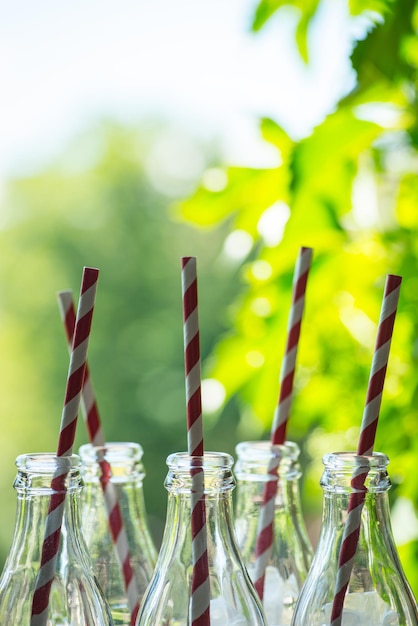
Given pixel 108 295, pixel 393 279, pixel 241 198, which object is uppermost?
pixel 108 295

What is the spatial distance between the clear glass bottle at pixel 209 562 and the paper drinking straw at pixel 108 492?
0.08m

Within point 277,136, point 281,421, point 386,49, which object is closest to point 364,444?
point 281,421

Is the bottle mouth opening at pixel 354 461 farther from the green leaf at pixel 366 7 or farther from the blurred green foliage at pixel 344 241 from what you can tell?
the green leaf at pixel 366 7

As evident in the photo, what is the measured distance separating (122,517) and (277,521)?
104 millimetres

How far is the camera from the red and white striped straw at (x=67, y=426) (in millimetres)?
477

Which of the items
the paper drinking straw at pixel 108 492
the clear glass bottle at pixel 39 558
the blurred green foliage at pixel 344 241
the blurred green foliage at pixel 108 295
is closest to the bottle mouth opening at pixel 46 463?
the clear glass bottle at pixel 39 558

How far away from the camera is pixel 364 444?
0.49 meters

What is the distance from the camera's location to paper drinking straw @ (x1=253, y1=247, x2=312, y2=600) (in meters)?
0.58

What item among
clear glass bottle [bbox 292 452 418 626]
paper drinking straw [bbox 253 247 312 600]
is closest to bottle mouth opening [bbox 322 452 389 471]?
clear glass bottle [bbox 292 452 418 626]

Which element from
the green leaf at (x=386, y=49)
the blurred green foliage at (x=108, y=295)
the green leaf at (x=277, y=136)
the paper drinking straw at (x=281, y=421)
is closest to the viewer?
the paper drinking straw at (x=281, y=421)

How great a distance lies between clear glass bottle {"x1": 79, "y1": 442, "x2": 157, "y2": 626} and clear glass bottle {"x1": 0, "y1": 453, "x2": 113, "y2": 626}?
3.4 inches

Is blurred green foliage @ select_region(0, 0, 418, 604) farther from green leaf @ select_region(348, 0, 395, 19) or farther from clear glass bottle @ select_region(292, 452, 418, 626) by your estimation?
clear glass bottle @ select_region(292, 452, 418, 626)

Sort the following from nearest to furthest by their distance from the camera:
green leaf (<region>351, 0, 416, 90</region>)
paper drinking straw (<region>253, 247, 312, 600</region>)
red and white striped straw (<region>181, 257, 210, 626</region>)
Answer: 1. red and white striped straw (<region>181, 257, 210, 626</region>)
2. paper drinking straw (<region>253, 247, 312, 600</region>)
3. green leaf (<region>351, 0, 416, 90</region>)

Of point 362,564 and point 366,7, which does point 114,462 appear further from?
point 366,7
